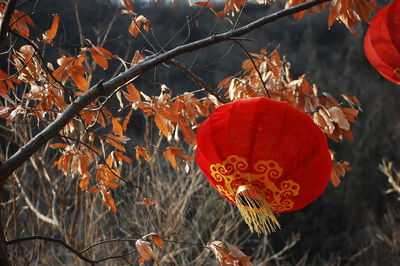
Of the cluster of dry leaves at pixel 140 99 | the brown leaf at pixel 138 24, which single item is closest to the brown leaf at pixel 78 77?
the cluster of dry leaves at pixel 140 99

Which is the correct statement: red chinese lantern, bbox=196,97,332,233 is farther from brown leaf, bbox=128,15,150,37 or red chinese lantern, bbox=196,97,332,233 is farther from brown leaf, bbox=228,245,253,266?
brown leaf, bbox=128,15,150,37

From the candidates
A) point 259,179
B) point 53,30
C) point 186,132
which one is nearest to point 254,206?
point 259,179

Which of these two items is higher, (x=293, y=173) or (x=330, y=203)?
(x=293, y=173)

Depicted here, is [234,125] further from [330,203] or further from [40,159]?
[330,203]

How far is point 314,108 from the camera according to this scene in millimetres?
1615

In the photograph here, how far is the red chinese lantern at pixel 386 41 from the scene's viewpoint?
142 centimetres

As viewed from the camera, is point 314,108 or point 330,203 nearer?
point 314,108

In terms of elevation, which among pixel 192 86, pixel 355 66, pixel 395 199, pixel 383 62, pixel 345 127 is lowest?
pixel 395 199

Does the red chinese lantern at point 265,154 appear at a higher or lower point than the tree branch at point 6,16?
lower

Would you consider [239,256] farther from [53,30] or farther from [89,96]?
[53,30]

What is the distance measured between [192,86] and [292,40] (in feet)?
10.9

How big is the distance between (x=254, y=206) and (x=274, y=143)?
167 mm

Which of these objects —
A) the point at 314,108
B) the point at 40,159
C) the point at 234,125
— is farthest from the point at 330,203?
the point at 234,125

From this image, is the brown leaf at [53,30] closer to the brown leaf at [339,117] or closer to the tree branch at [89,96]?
the tree branch at [89,96]
